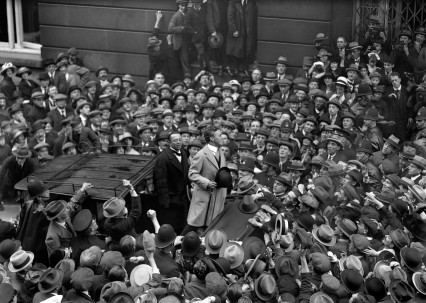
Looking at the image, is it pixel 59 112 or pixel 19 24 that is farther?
pixel 19 24

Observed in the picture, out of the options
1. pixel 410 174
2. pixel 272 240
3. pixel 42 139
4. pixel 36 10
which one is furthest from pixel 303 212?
pixel 36 10

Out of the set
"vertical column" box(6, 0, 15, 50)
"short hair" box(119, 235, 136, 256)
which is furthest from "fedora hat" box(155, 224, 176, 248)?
"vertical column" box(6, 0, 15, 50)

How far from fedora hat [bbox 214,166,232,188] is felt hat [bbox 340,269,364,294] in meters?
3.50

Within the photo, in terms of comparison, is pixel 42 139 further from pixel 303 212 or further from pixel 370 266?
pixel 370 266

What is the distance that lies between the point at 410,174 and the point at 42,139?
243 inches

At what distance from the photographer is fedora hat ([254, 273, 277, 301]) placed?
917 centimetres

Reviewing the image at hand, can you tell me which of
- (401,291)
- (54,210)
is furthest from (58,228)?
(401,291)

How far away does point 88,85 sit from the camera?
1855 centimetres

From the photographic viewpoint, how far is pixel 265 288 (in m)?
9.16

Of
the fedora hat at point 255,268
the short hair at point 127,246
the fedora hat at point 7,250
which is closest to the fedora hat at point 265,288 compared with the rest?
the fedora hat at point 255,268

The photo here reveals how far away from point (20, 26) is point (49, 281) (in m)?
13.8

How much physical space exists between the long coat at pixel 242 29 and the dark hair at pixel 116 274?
1137 cm

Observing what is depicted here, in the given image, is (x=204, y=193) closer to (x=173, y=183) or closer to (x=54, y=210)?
(x=173, y=183)

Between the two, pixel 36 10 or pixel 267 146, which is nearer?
pixel 267 146
